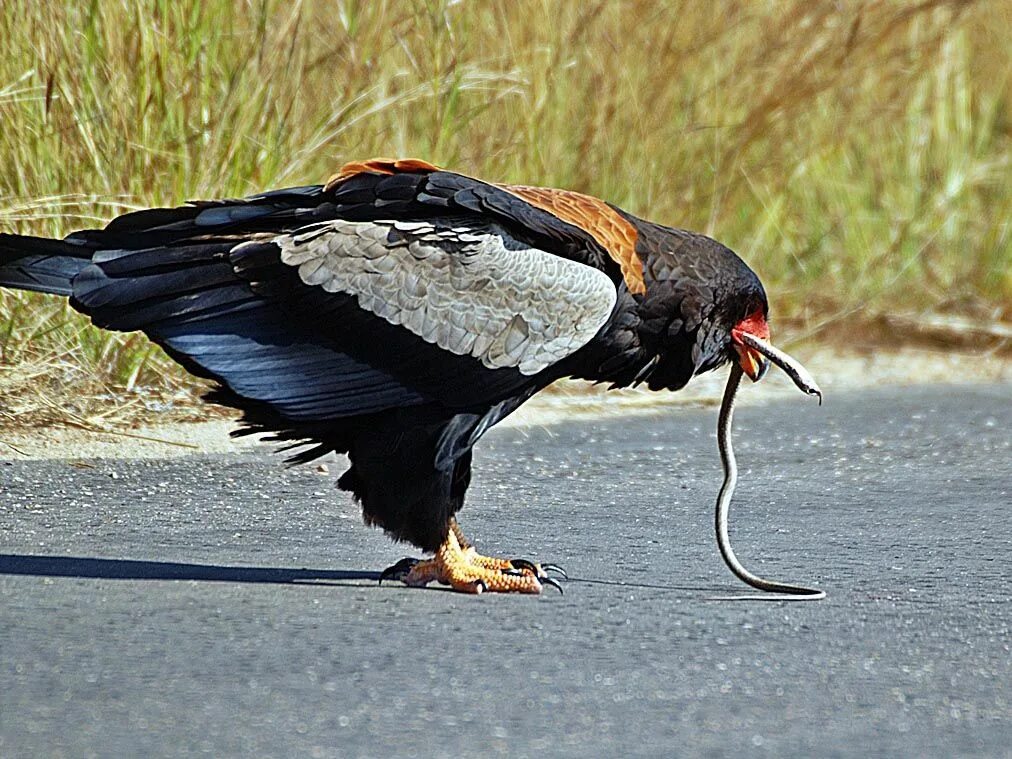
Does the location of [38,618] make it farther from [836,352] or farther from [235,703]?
[836,352]

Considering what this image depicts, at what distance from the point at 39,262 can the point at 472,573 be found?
1.19 metres

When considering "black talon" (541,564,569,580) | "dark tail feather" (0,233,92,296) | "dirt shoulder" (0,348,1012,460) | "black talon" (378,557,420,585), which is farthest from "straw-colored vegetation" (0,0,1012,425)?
"black talon" (541,564,569,580)

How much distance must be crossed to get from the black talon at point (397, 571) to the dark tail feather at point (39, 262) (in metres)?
0.95

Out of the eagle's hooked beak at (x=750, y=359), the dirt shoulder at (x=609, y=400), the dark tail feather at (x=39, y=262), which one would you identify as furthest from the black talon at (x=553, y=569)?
the dirt shoulder at (x=609, y=400)

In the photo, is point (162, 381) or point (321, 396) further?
point (162, 381)

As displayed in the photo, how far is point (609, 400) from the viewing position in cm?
680

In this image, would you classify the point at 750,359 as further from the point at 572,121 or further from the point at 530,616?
the point at 572,121

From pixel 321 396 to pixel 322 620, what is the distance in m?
0.57

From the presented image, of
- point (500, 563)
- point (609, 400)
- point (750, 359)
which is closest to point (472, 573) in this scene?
point (500, 563)

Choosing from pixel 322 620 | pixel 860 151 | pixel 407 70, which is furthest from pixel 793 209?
pixel 322 620

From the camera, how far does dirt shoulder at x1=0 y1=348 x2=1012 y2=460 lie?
18.3 feet

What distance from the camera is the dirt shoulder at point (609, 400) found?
5.59 m

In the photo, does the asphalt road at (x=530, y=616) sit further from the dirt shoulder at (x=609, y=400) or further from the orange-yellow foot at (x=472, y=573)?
the dirt shoulder at (x=609, y=400)

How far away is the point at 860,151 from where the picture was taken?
908 centimetres
